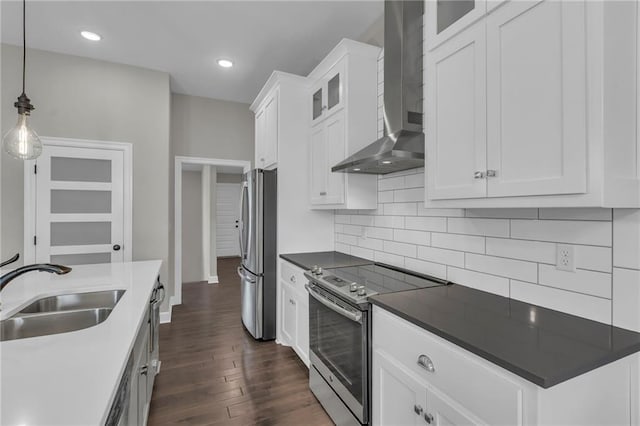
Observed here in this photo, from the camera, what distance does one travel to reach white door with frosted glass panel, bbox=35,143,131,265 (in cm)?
328

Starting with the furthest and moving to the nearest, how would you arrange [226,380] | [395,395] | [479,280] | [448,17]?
1. [226,380]
2. [479,280]
3. [448,17]
4. [395,395]

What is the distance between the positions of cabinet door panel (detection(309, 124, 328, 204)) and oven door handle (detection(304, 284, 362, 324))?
0.95 metres

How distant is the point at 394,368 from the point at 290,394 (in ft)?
3.92

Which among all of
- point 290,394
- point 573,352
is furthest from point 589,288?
point 290,394

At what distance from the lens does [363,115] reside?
8.07ft

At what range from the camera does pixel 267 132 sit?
11.2ft

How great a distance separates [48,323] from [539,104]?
2.35 m

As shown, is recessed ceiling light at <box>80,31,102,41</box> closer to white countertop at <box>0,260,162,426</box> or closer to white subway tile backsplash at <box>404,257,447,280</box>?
white countertop at <box>0,260,162,426</box>

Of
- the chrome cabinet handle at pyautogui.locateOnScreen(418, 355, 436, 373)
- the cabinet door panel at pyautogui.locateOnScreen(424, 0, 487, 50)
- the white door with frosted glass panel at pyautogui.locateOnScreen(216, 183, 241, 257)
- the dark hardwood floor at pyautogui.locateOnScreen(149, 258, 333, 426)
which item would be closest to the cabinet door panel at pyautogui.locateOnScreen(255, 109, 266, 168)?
the dark hardwood floor at pyautogui.locateOnScreen(149, 258, 333, 426)

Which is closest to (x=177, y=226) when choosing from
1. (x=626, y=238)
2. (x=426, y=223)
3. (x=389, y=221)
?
(x=389, y=221)

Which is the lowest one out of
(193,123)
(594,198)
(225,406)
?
(225,406)

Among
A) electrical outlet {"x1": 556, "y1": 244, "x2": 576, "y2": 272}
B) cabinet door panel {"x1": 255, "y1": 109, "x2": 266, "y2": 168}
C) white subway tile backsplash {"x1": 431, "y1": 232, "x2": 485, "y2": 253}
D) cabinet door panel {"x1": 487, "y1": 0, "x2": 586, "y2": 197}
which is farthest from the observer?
cabinet door panel {"x1": 255, "y1": 109, "x2": 266, "y2": 168}

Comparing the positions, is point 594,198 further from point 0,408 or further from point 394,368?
point 0,408

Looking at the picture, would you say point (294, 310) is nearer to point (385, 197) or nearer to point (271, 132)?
point (385, 197)
